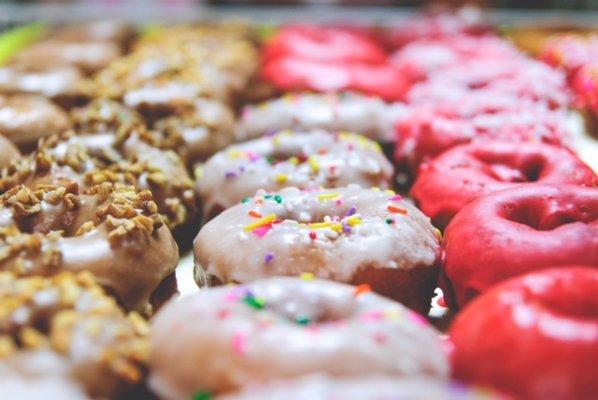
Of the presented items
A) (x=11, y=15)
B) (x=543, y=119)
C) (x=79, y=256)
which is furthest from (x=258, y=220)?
(x=11, y=15)

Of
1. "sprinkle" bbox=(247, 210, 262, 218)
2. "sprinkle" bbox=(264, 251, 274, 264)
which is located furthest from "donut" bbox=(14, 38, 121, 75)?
"sprinkle" bbox=(264, 251, 274, 264)

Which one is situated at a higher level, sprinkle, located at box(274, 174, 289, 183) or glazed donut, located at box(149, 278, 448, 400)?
glazed donut, located at box(149, 278, 448, 400)

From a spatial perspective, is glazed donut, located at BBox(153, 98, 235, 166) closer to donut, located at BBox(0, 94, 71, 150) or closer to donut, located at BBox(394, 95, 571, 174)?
donut, located at BBox(0, 94, 71, 150)

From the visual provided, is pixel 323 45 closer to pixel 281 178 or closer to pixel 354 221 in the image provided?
pixel 281 178

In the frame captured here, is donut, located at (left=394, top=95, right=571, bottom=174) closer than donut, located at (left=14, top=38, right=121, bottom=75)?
Yes

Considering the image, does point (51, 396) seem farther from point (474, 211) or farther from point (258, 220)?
point (474, 211)

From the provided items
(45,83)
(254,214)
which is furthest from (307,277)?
(45,83)

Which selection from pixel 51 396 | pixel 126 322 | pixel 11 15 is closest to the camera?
pixel 51 396
